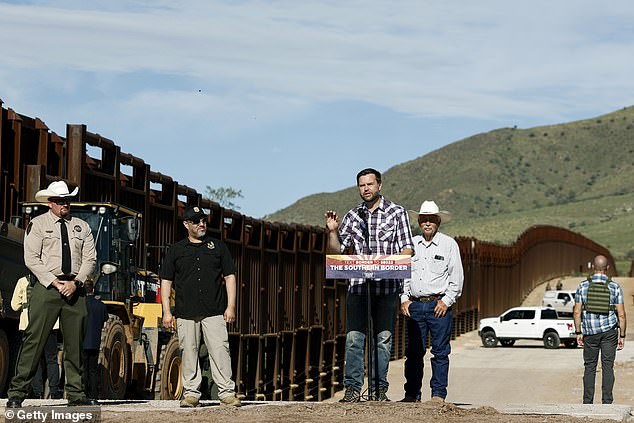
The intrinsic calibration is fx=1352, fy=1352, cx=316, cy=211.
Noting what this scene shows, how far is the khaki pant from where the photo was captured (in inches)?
486

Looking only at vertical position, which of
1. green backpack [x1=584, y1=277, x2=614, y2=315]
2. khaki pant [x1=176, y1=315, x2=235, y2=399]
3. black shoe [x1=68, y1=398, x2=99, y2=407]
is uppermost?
green backpack [x1=584, y1=277, x2=614, y2=315]

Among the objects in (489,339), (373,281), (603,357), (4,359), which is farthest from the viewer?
(489,339)

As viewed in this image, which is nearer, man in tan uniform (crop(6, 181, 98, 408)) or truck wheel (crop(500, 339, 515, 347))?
man in tan uniform (crop(6, 181, 98, 408))

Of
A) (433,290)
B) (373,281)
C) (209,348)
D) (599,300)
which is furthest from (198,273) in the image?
(599,300)

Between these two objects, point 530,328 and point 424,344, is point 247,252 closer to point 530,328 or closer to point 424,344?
point 424,344

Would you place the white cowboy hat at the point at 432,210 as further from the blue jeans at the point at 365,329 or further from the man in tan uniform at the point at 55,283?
the man in tan uniform at the point at 55,283

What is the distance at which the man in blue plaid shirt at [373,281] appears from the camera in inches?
509

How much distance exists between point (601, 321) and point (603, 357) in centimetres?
46

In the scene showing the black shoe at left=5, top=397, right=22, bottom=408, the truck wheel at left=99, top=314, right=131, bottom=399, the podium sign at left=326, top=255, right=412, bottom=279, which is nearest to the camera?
the black shoe at left=5, top=397, right=22, bottom=408

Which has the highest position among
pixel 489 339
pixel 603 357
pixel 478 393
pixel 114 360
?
pixel 603 357

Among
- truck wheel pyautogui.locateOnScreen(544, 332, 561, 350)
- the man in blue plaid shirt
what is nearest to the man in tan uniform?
the man in blue plaid shirt

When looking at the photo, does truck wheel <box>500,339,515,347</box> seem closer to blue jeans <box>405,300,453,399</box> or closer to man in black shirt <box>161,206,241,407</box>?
blue jeans <box>405,300,453,399</box>

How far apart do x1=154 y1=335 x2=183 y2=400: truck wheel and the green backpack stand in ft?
17.9

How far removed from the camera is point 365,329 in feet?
42.9
